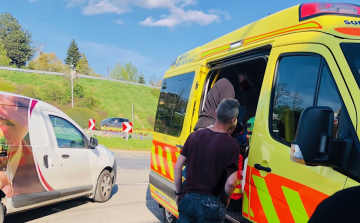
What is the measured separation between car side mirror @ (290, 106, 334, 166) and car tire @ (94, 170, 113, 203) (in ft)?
18.0

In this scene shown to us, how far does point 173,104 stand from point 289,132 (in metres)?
2.83

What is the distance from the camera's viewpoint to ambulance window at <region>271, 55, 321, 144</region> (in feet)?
7.86

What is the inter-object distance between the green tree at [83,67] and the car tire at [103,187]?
68683mm

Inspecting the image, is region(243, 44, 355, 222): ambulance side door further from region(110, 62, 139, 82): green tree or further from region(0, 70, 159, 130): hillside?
region(110, 62, 139, 82): green tree

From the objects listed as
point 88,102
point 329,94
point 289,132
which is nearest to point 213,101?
point 289,132

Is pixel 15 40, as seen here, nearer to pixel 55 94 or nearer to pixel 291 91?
pixel 55 94

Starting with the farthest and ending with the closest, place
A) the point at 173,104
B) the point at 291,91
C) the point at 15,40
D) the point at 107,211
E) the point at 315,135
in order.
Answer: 1. the point at 15,40
2. the point at 107,211
3. the point at 173,104
4. the point at 291,91
5. the point at 315,135

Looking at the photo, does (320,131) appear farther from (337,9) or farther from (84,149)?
(84,149)

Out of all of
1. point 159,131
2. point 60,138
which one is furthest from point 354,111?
point 60,138

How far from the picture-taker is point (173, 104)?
200 inches

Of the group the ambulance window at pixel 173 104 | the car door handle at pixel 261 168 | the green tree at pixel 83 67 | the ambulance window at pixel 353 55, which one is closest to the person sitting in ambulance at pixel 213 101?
the ambulance window at pixel 173 104

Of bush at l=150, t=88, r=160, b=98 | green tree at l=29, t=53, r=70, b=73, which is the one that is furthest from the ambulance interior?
green tree at l=29, t=53, r=70, b=73

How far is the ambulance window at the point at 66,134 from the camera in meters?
5.38

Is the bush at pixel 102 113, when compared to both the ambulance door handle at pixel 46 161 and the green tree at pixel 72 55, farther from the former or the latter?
the green tree at pixel 72 55
